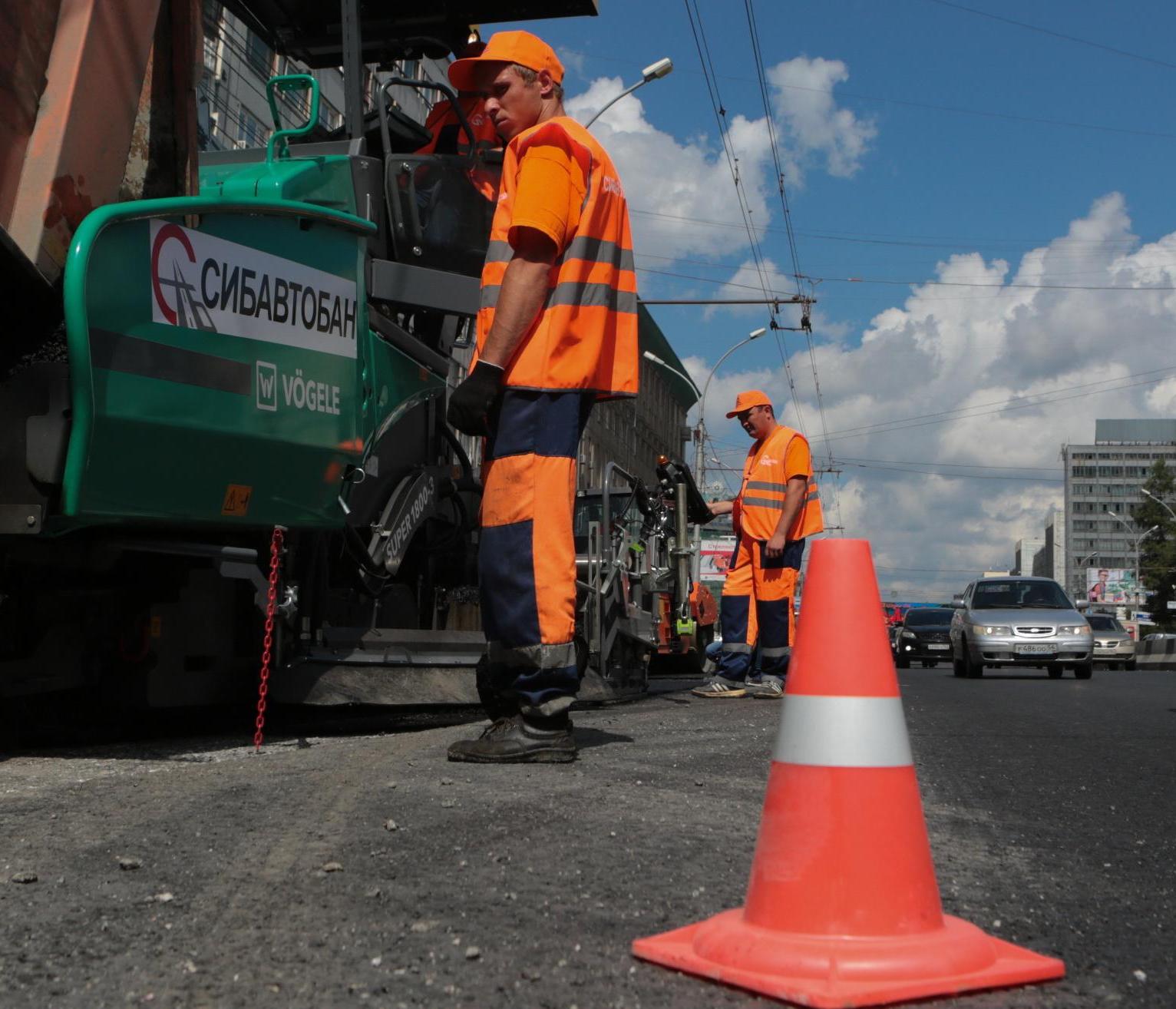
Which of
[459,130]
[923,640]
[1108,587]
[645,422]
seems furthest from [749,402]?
[1108,587]

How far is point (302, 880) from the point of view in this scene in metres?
2.78

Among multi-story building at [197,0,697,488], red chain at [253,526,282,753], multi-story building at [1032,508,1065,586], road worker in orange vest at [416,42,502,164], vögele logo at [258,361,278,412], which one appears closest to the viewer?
red chain at [253,526,282,753]

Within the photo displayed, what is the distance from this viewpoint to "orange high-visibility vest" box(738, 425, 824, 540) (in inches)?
391

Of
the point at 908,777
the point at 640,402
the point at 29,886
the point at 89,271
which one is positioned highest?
the point at 640,402

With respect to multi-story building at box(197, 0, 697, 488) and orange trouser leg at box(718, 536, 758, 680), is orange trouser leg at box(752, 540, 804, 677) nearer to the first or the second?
orange trouser leg at box(718, 536, 758, 680)

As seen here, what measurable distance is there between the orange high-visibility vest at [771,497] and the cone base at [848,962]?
301 inches

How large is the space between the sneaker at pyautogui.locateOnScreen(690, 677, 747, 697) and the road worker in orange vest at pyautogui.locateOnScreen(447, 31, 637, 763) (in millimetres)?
5001

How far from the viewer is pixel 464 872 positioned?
2.85 metres

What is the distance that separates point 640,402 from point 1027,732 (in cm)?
7331

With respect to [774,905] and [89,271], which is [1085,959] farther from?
[89,271]

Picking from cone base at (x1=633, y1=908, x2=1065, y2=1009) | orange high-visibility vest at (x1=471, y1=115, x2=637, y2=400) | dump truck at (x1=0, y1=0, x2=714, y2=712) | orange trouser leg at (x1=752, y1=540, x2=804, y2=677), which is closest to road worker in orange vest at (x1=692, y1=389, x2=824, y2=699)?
orange trouser leg at (x1=752, y1=540, x2=804, y2=677)

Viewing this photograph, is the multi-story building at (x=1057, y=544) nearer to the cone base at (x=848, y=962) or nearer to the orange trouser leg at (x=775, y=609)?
the orange trouser leg at (x=775, y=609)

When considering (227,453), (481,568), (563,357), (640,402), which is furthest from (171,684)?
(640,402)

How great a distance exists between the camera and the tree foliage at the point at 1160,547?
7856cm
